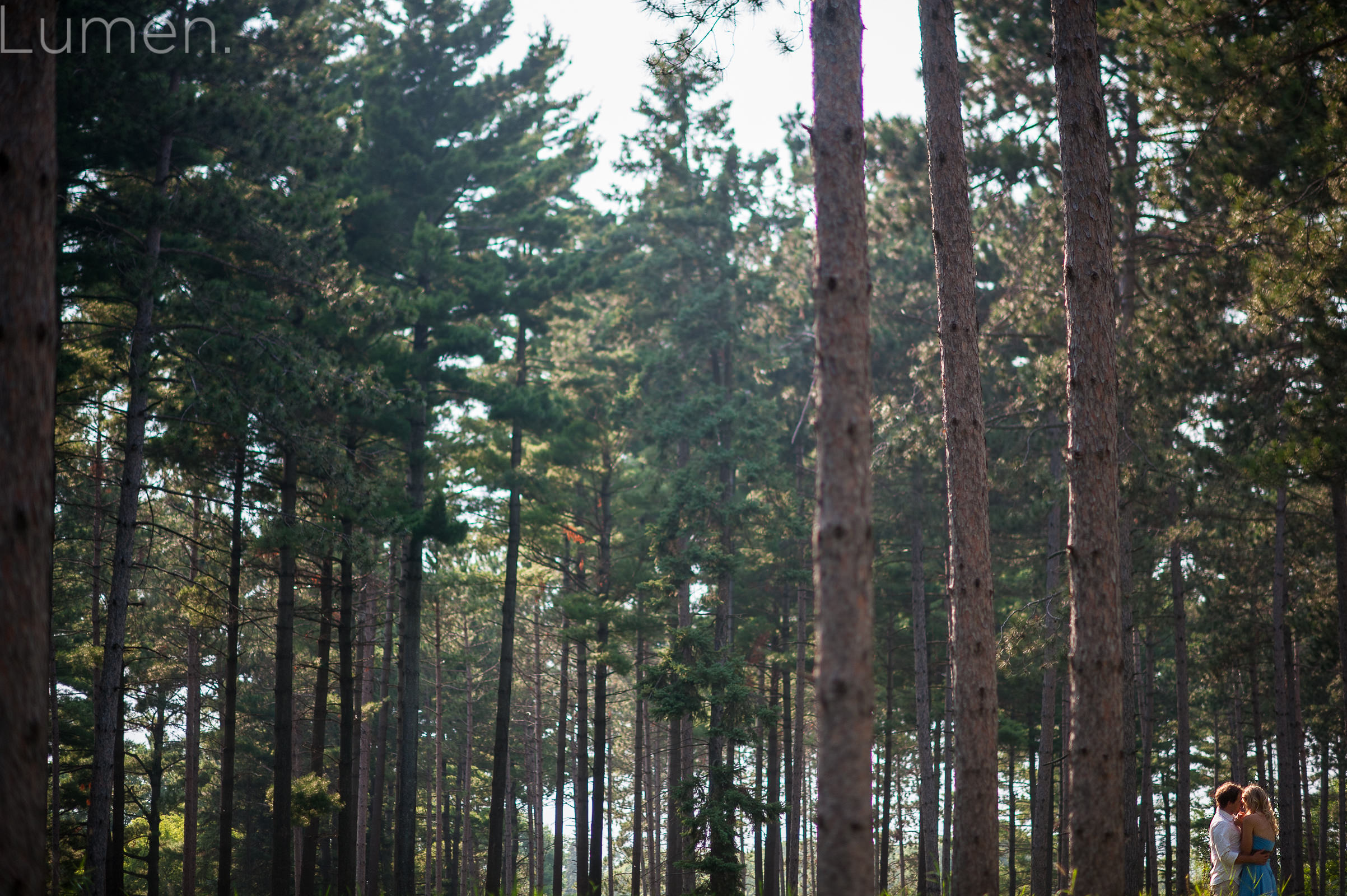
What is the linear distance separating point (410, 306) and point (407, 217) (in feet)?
14.1

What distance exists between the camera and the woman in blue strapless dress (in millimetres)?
9062

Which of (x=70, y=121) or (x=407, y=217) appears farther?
(x=407, y=217)

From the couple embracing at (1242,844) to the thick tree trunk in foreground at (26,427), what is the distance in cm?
952

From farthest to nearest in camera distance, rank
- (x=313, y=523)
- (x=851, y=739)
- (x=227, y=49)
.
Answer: (x=313, y=523) → (x=227, y=49) → (x=851, y=739)

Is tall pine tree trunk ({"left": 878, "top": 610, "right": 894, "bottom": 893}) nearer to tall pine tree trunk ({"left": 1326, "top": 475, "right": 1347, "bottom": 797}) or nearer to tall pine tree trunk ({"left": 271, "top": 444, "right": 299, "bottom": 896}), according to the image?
tall pine tree trunk ({"left": 1326, "top": 475, "right": 1347, "bottom": 797})

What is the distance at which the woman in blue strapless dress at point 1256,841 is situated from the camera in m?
9.06

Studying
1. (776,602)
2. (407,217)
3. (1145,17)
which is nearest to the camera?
(1145,17)

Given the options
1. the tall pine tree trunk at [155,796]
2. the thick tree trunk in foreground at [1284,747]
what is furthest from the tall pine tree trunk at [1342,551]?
the tall pine tree trunk at [155,796]

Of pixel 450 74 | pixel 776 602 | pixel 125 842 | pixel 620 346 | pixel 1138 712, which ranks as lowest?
pixel 125 842

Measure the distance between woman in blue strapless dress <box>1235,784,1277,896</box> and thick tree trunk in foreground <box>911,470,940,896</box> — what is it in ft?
39.9

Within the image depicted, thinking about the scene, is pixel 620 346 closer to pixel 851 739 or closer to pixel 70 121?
pixel 70 121

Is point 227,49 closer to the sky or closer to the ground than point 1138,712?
closer to the sky

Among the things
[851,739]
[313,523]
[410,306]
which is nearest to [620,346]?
[410,306]

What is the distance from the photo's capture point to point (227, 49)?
1647 cm
